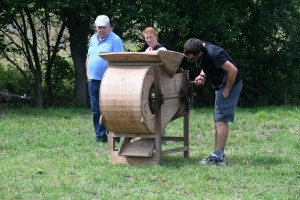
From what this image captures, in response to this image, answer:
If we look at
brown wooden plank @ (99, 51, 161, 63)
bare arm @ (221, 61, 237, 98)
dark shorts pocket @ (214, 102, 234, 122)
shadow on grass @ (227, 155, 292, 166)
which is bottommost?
shadow on grass @ (227, 155, 292, 166)

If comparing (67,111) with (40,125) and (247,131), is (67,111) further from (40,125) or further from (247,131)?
(247,131)

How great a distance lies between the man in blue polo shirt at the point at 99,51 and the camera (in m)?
9.28

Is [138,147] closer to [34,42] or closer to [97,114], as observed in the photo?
[97,114]

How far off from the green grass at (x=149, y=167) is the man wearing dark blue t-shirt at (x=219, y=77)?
355 mm

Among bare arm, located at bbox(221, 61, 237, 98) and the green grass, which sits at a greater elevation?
bare arm, located at bbox(221, 61, 237, 98)

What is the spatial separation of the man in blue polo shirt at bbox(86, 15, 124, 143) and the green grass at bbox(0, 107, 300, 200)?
48cm

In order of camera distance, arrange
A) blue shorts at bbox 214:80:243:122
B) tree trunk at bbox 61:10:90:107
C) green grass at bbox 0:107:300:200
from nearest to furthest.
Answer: green grass at bbox 0:107:300:200
blue shorts at bbox 214:80:243:122
tree trunk at bbox 61:10:90:107

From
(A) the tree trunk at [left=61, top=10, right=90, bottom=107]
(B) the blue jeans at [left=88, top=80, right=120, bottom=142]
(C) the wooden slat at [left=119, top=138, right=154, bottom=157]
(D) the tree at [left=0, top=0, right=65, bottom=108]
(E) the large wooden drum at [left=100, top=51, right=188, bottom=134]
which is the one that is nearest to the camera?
(E) the large wooden drum at [left=100, top=51, right=188, bottom=134]

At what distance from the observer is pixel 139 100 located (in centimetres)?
754

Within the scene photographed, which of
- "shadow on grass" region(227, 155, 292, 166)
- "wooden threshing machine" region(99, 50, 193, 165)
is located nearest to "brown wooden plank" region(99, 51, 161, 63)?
"wooden threshing machine" region(99, 50, 193, 165)

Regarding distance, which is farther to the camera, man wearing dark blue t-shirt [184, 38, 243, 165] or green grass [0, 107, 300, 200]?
man wearing dark blue t-shirt [184, 38, 243, 165]

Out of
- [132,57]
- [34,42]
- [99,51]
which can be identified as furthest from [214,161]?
[34,42]

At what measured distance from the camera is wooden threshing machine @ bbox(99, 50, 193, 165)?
761 centimetres

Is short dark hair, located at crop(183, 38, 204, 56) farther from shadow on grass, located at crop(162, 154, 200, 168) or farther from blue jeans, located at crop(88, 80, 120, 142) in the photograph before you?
blue jeans, located at crop(88, 80, 120, 142)
